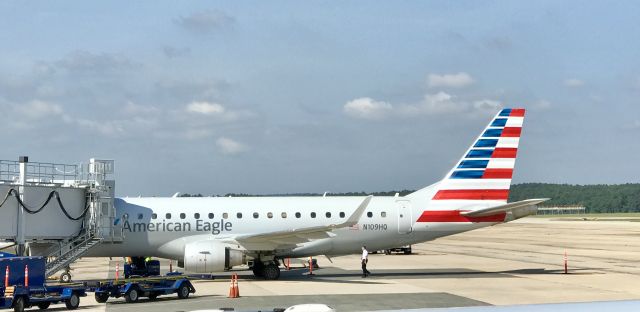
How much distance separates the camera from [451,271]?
128 ft

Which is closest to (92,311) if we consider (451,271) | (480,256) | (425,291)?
(425,291)

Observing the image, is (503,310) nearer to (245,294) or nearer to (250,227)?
(245,294)

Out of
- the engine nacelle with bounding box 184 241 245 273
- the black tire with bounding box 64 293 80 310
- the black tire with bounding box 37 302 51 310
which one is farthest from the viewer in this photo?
the engine nacelle with bounding box 184 241 245 273

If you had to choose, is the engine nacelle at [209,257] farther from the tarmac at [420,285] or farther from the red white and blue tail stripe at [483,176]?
the red white and blue tail stripe at [483,176]

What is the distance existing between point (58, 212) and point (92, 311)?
32.5 feet

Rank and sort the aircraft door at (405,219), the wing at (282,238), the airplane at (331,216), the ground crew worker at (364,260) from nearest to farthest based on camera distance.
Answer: the wing at (282,238) → the airplane at (331,216) → the ground crew worker at (364,260) → the aircraft door at (405,219)

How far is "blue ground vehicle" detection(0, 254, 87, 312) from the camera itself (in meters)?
23.1

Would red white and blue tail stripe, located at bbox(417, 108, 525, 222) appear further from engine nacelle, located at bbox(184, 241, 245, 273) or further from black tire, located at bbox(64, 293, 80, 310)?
black tire, located at bbox(64, 293, 80, 310)

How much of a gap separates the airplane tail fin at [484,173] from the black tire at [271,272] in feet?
24.7

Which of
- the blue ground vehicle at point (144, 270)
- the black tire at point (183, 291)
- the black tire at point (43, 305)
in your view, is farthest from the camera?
the blue ground vehicle at point (144, 270)

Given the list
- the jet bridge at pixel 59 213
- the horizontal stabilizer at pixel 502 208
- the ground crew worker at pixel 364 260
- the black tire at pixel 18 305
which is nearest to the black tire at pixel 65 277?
the jet bridge at pixel 59 213

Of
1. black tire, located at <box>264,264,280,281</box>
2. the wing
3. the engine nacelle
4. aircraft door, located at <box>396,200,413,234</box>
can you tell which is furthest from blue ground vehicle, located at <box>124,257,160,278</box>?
aircraft door, located at <box>396,200,413,234</box>

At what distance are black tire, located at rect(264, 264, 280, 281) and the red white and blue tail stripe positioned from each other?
23.7ft

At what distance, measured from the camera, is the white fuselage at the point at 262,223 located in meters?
34.9
